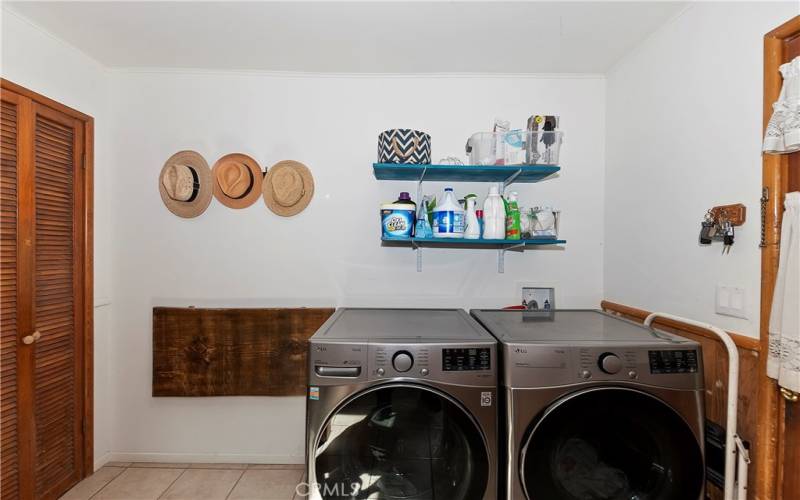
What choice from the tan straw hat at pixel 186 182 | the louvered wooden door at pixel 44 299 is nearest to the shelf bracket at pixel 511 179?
the tan straw hat at pixel 186 182

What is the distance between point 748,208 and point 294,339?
217 centimetres

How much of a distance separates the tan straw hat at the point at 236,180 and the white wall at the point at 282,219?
0.06 metres

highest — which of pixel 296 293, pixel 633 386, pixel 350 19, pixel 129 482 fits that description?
pixel 350 19

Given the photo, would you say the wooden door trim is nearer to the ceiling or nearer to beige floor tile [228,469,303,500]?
the ceiling

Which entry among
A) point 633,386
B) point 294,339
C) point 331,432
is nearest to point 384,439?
point 331,432

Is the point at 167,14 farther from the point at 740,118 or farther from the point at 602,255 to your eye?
the point at 602,255

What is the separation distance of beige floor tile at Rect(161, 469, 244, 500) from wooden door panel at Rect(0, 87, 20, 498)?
0.67m

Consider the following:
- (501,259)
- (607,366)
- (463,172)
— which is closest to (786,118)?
(607,366)

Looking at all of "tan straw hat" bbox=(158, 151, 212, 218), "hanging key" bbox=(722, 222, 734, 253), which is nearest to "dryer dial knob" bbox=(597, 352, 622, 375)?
"hanging key" bbox=(722, 222, 734, 253)

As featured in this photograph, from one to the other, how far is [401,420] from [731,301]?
1297 mm

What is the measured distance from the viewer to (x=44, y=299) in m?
1.79

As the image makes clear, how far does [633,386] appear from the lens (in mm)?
1211

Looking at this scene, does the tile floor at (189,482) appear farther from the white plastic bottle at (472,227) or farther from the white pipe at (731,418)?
the white pipe at (731,418)

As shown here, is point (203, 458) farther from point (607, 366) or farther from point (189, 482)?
point (607, 366)
